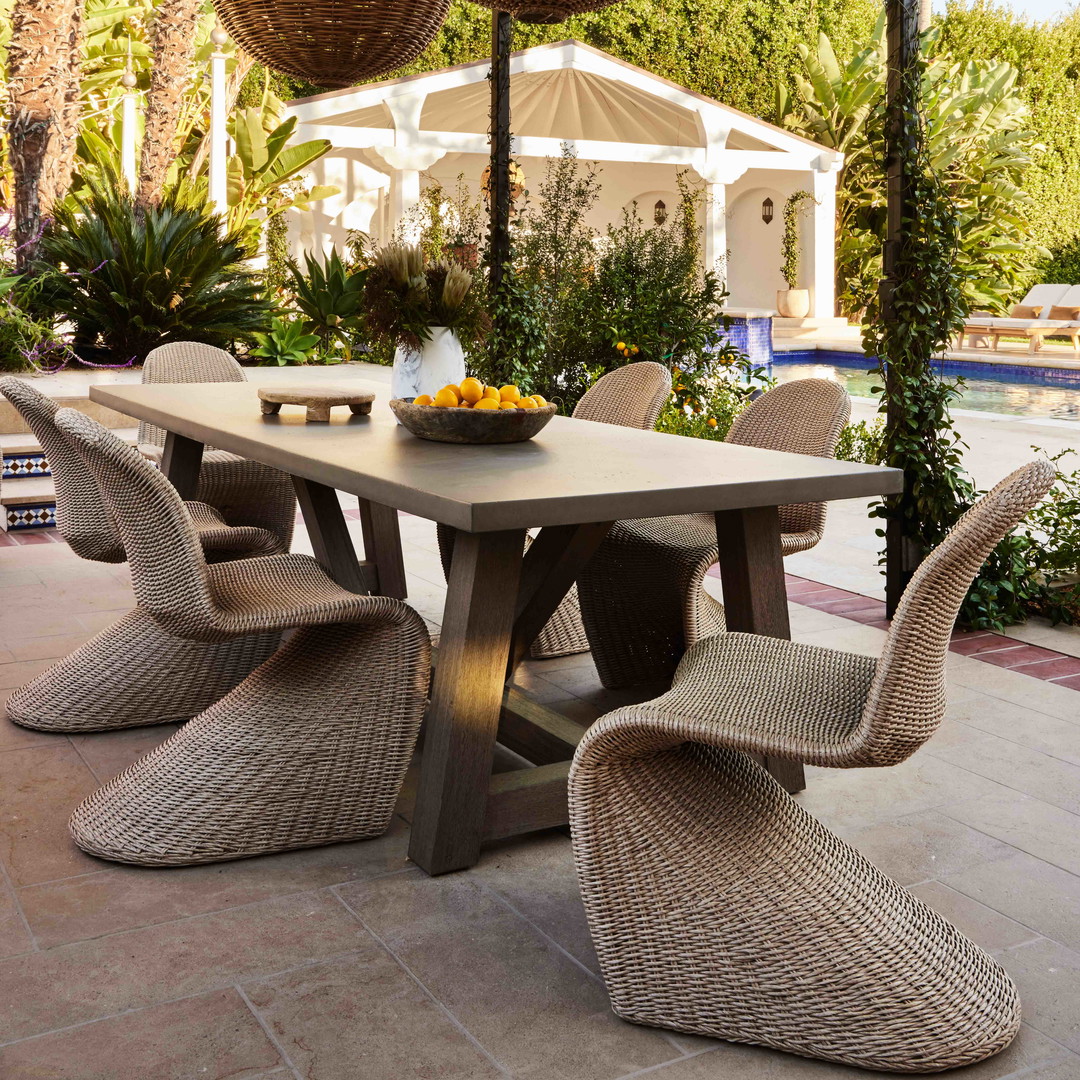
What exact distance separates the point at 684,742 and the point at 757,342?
452 inches

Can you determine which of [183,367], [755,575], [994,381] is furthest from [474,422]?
[994,381]

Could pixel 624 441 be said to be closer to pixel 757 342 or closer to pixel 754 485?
pixel 754 485

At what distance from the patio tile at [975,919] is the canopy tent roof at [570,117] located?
12078 millimetres

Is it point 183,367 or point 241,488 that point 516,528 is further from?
point 183,367

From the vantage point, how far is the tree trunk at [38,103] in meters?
8.48

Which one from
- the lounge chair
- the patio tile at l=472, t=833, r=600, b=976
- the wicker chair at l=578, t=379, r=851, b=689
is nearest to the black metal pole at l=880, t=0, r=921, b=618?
the wicker chair at l=578, t=379, r=851, b=689

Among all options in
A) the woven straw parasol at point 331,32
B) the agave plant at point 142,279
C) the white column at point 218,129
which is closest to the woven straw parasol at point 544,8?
the woven straw parasol at point 331,32

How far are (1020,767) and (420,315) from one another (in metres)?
1.98

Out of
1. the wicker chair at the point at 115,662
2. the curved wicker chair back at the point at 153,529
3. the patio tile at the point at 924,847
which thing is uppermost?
the curved wicker chair back at the point at 153,529

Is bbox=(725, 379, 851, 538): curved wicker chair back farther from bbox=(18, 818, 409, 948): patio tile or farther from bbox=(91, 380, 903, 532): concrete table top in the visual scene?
bbox=(18, 818, 409, 948): patio tile

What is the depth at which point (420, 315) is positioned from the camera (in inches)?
137

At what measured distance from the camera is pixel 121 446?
8.45ft

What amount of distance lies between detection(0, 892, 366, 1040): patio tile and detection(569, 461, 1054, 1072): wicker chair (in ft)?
1.86

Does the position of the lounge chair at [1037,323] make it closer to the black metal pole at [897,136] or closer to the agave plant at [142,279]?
the agave plant at [142,279]
